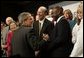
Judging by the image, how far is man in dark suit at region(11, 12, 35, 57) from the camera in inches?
162

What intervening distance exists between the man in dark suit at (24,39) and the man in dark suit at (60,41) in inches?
12.1

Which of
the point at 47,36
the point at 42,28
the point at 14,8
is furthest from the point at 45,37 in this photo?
the point at 14,8

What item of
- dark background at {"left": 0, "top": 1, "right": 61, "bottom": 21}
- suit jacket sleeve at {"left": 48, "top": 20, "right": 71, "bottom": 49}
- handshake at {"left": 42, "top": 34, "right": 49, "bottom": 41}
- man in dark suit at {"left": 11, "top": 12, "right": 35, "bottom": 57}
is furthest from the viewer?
dark background at {"left": 0, "top": 1, "right": 61, "bottom": 21}

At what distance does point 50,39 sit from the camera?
3988 mm

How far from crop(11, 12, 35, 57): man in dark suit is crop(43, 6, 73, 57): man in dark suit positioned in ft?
1.01

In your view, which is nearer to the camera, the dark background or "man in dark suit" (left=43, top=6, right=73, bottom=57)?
"man in dark suit" (left=43, top=6, right=73, bottom=57)

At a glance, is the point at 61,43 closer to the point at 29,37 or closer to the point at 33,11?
the point at 29,37

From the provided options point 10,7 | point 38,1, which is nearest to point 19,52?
point 38,1

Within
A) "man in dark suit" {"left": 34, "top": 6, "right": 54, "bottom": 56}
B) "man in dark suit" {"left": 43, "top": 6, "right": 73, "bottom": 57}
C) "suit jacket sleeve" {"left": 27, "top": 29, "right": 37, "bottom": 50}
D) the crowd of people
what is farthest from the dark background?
"man in dark suit" {"left": 43, "top": 6, "right": 73, "bottom": 57}

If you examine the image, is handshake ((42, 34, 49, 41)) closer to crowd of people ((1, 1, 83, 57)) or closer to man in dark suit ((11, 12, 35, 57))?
crowd of people ((1, 1, 83, 57))

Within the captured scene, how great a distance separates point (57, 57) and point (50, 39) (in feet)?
0.87

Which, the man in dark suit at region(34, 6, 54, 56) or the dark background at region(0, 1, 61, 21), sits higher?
the dark background at region(0, 1, 61, 21)

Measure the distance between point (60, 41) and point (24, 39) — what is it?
1.92ft

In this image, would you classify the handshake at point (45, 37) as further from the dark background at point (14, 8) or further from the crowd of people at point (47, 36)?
the dark background at point (14, 8)
